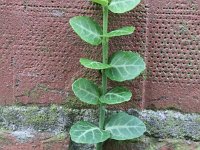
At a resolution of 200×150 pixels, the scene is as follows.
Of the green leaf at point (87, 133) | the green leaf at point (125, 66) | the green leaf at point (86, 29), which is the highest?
the green leaf at point (86, 29)

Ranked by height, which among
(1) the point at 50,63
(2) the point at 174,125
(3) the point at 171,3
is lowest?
(2) the point at 174,125

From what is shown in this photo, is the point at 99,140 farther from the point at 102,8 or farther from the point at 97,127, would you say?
the point at 102,8

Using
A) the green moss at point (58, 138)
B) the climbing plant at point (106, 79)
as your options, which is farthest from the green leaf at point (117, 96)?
the green moss at point (58, 138)

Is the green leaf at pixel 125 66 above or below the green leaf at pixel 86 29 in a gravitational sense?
below

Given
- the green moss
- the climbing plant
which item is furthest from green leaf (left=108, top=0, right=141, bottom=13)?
the green moss

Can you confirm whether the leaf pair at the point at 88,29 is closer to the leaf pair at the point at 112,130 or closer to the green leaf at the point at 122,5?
Result: the green leaf at the point at 122,5

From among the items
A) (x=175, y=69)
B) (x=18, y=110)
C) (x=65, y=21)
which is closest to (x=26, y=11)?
(x=65, y=21)
